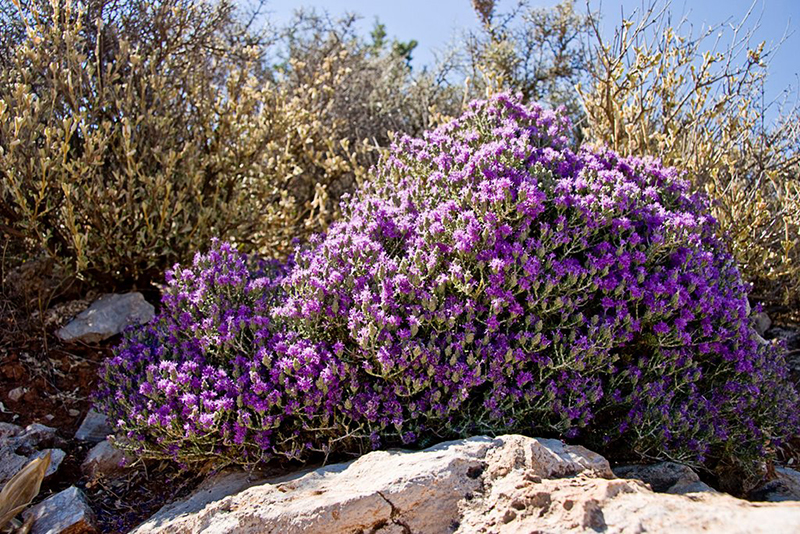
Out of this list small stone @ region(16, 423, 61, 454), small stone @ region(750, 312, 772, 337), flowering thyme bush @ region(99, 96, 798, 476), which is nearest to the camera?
flowering thyme bush @ region(99, 96, 798, 476)

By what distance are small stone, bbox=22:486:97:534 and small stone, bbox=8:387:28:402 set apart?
1187 millimetres

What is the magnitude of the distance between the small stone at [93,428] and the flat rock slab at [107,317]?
726 millimetres

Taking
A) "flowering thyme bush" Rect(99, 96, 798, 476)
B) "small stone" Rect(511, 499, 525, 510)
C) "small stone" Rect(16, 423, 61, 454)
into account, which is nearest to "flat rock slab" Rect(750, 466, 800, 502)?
"flowering thyme bush" Rect(99, 96, 798, 476)

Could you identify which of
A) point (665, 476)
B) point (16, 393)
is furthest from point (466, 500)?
point (16, 393)

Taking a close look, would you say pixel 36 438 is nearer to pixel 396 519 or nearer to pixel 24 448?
pixel 24 448

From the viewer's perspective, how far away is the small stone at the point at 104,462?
371 cm

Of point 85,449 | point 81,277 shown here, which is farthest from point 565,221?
point 81,277

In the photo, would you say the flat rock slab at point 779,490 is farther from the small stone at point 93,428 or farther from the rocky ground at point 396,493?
the small stone at point 93,428

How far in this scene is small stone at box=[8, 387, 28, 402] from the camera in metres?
4.30

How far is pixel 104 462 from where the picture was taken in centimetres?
372

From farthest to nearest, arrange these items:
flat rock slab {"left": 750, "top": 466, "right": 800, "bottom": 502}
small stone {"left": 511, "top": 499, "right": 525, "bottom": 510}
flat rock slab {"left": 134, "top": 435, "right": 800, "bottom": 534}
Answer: flat rock slab {"left": 750, "top": 466, "right": 800, "bottom": 502} < small stone {"left": 511, "top": 499, "right": 525, "bottom": 510} < flat rock slab {"left": 134, "top": 435, "right": 800, "bottom": 534}

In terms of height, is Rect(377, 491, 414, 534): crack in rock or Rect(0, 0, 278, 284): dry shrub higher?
Rect(0, 0, 278, 284): dry shrub

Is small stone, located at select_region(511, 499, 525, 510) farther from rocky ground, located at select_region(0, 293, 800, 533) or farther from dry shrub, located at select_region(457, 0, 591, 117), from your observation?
dry shrub, located at select_region(457, 0, 591, 117)

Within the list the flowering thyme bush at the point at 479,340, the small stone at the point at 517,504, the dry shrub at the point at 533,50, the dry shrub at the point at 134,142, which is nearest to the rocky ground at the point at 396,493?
the small stone at the point at 517,504
